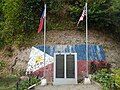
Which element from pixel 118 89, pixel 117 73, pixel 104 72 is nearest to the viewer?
pixel 118 89

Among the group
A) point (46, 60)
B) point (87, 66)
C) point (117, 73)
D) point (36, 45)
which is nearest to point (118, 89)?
point (117, 73)

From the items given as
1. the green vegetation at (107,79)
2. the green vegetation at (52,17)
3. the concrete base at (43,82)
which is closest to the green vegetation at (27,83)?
the concrete base at (43,82)

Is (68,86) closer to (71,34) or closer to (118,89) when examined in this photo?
(118,89)

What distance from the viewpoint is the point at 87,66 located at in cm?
2375

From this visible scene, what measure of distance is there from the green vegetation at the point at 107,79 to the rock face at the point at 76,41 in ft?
9.21

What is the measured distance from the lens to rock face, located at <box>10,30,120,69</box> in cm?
2550

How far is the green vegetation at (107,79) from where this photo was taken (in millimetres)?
19663

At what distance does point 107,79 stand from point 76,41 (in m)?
5.55

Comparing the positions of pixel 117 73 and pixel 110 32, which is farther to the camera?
pixel 110 32

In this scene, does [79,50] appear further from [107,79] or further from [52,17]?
[107,79]

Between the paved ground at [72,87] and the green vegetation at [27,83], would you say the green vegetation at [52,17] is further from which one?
the paved ground at [72,87]

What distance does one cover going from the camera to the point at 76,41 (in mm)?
25953

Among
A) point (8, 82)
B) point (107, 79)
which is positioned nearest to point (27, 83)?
point (8, 82)

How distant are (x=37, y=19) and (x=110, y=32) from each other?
219 inches
